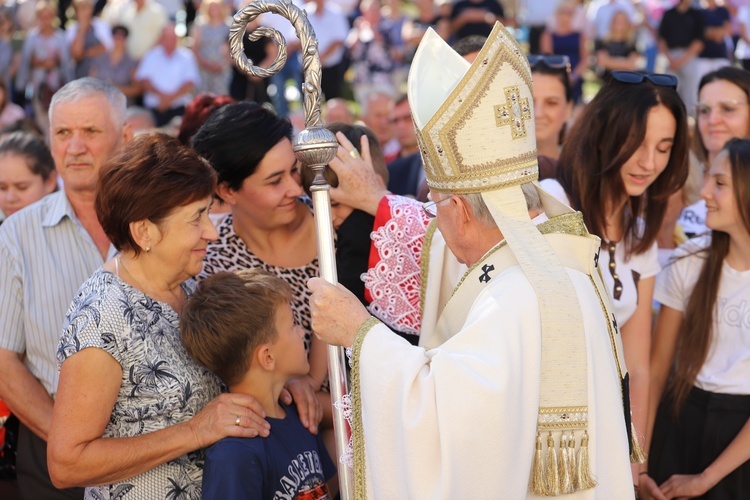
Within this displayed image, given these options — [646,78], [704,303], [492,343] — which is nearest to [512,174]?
[492,343]

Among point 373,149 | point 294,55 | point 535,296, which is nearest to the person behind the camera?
point 535,296

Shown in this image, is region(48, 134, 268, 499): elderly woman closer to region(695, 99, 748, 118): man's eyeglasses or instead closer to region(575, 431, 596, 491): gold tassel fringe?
region(575, 431, 596, 491): gold tassel fringe

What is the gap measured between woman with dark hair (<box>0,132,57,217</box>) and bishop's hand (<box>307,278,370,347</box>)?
10.3 feet

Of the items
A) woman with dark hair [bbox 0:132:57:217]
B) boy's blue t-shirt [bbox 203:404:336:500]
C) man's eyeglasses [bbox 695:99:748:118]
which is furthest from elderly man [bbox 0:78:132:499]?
man's eyeglasses [bbox 695:99:748:118]

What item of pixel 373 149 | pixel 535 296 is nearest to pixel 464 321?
pixel 535 296

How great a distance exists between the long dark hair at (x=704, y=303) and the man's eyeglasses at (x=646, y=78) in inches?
22.0

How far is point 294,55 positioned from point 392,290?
9.37 m

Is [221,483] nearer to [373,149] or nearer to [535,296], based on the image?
[535,296]

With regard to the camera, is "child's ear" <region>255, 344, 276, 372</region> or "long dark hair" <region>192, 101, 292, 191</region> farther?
"long dark hair" <region>192, 101, 292, 191</region>

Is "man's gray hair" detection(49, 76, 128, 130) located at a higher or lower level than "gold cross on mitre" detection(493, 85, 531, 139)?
lower

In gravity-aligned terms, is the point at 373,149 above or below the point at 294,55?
above

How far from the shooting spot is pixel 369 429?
3.08 metres

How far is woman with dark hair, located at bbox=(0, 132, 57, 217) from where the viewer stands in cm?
578

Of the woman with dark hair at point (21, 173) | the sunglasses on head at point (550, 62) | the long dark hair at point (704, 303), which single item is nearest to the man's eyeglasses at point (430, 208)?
the long dark hair at point (704, 303)
